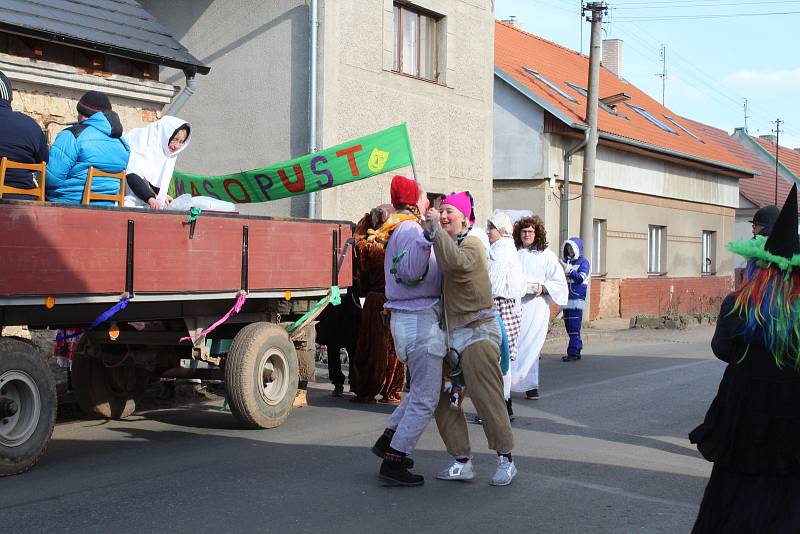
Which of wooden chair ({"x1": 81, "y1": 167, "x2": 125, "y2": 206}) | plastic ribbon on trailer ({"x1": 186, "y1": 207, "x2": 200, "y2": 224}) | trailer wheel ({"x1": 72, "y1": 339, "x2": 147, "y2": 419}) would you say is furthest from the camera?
trailer wheel ({"x1": 72, "y1": 339, "x2": 147, "y2": 419})

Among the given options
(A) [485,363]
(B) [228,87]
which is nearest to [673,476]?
(A) [485,363]

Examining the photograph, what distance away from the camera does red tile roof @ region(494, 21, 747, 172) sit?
80.1 ft

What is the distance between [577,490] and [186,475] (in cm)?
256

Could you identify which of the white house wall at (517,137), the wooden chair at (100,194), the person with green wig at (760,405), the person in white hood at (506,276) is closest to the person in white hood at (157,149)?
the wooden chair at (100,194)

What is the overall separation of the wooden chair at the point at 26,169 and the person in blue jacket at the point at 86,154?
25cm

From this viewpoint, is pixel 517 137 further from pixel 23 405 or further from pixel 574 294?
pixel 23 405

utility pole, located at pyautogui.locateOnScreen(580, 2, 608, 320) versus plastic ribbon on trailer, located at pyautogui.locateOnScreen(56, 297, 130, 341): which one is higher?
utility pole, located at pyautogui.locateOnScreen(580, 2, 608, 320)

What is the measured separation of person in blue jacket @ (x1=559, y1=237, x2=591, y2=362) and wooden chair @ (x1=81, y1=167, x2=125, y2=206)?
8099mm

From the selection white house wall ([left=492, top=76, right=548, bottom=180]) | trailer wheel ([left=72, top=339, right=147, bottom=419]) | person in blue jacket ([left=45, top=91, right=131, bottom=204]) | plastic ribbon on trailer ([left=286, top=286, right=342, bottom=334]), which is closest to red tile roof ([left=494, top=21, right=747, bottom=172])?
white house wall ([left=492, top=76, right=548, bottom=180])

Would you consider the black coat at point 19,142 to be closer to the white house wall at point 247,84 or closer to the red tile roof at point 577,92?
the white house wall at point 247,84

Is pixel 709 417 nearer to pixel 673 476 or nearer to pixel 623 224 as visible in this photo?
pixel 673 476

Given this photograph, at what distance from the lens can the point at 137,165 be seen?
28.5 ft

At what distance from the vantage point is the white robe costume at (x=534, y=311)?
10.1 m

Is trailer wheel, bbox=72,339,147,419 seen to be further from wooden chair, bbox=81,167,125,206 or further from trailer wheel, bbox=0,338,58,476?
trailer wheel, bbox=0,338,58,476
